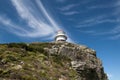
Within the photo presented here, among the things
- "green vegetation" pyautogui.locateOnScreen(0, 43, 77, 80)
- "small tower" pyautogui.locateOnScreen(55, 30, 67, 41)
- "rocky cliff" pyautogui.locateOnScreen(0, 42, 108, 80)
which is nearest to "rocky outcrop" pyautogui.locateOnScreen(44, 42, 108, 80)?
"rocky cliff" pyautogui.locateOnScreen(0, 42, 108, 80)

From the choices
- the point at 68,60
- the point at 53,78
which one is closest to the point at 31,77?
the point at 53,78

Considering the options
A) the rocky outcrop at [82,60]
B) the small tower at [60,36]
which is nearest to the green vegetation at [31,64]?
the rocky outcrop at [82,60]

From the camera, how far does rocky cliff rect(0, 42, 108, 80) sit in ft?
72.8

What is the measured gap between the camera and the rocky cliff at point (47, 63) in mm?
22203

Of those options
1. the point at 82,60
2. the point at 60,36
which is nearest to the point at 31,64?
the point at 82,60

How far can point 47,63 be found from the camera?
2827 cm

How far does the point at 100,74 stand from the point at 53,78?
15148 mm

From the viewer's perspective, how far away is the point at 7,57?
24.3m

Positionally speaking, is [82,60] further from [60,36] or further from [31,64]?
[60,36]

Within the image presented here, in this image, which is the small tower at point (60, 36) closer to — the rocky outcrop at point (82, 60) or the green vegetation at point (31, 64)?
the rocky outcrop at point (82, 60)

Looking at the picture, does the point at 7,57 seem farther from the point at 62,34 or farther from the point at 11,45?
the point at 62,34

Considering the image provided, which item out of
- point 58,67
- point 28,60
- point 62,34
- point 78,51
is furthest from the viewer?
point 62,34

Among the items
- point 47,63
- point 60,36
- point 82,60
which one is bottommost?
point 47,63

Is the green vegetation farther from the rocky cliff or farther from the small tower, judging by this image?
the small tower
